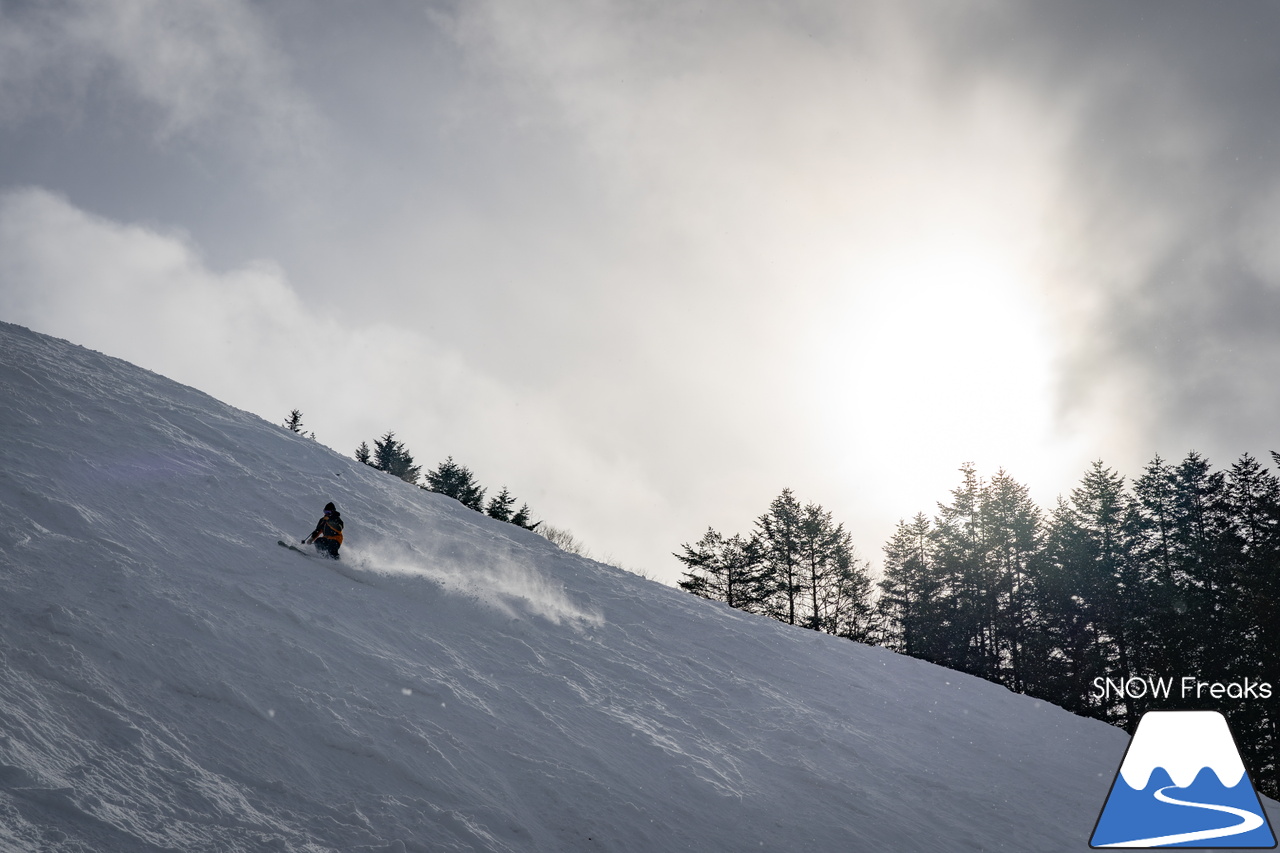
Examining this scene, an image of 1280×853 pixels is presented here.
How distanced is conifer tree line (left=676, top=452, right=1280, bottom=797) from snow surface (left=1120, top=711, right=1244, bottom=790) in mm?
18012

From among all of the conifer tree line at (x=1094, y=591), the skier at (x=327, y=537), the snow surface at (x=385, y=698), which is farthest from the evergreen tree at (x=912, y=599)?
the skier at (x=327, y=537)

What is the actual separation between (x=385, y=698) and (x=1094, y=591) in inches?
1463

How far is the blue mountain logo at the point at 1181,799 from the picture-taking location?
9.84 metres

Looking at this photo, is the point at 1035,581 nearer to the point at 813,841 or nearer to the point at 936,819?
the point at 936,819

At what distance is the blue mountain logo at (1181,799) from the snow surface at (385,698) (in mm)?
758

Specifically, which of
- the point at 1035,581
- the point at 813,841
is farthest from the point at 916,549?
the point at 813,841

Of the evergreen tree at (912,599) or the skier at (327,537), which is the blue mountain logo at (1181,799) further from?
the evergreen tree at (912,599)

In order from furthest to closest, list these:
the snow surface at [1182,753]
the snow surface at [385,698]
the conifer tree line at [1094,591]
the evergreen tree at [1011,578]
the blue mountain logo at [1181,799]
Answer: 1. the evergreen tree at [1011,578]
2. the conifer tree line at [1094,591]
3. the snow surface at [1182,753]
4. the blue mountain logo at [1181,799]
5. the snow surface at [385,698]

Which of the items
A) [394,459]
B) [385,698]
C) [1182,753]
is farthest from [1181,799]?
[394,459]

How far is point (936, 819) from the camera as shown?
9625 mm

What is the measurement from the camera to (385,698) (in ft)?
26.8

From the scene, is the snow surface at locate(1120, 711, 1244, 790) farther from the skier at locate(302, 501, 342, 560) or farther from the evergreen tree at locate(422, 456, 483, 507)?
the evergreen tree at locate(422, 456, 483, 507)

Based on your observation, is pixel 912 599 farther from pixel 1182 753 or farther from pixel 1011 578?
pixel 1182 753

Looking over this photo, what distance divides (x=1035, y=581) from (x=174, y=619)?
3963 cm
